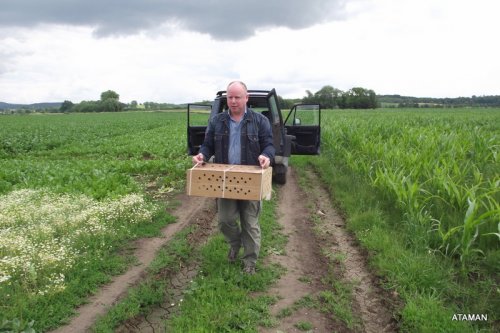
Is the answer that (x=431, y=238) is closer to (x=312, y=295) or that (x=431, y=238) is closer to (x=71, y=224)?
(x=312, y=295)

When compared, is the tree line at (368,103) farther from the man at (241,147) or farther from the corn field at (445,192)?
the man at (241,147)

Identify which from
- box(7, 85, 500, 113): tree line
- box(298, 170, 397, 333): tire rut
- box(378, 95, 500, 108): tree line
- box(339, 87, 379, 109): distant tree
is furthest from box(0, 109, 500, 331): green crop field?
box(378, 95, 500, 108): tree line

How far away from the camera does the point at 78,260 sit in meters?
4.72

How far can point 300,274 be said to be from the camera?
182 inches

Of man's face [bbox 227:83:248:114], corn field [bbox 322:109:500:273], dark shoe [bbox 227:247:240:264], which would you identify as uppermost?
man's face [bbox 227:83:248:114]

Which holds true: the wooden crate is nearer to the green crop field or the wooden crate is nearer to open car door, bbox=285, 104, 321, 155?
the green crop field

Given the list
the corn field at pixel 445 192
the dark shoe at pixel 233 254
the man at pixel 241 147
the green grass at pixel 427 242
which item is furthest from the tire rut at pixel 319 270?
the corn field at pixel 445 192

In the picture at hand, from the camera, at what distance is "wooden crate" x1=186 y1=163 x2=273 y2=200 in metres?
3.94

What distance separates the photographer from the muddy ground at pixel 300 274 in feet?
11.9

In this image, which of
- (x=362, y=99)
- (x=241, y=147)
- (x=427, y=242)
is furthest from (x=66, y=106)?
(x=427, y=242)

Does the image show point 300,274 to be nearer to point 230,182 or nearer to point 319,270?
point 319,270

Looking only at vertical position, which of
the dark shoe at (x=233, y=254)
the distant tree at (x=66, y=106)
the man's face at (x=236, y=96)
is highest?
the distant tree at (x=66, y=106)

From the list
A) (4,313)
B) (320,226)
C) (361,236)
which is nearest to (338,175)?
(320,226)

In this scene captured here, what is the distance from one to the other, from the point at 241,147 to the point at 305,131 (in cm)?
589
